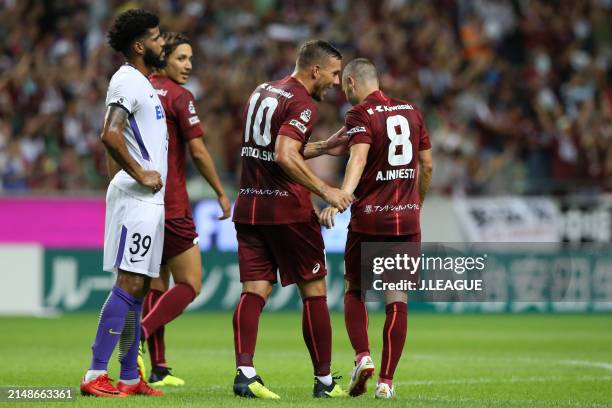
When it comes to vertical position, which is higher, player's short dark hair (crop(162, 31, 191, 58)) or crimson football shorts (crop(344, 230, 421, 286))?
player's short dark hair (crop(162, 31, 191, 58))

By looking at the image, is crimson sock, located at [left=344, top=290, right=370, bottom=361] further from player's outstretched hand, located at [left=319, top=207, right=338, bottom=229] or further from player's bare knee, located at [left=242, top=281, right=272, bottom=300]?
player's outstretched hand, located at [left=319, top=207, right=338, bottom=229]

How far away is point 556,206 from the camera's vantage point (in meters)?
18.6

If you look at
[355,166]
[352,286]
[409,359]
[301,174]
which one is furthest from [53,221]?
[301,174]

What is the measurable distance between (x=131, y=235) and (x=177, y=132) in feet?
5.68

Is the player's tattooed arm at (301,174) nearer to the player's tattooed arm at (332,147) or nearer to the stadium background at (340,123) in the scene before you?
the player's tattooed arm at (332,147)

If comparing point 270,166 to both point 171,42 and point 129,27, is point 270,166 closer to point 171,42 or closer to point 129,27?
point 129,27

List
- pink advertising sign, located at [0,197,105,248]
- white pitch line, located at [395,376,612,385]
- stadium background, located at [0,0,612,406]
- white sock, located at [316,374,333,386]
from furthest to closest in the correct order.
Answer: pink advertising sign, located at [0,197,105,248], stadium background, located at [0,0,612,406], white pitch line, located at [395,376,612,385], white sock, located at [316,374,333,386]

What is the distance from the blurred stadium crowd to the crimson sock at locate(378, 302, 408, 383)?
10.7 metres

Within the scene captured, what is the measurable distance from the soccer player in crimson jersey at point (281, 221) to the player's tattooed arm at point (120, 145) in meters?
0.79

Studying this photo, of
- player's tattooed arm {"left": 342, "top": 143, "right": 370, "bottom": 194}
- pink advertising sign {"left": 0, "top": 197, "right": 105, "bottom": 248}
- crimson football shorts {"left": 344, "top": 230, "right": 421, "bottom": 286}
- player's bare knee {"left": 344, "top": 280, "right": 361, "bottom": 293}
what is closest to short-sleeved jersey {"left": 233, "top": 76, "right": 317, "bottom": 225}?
player's tattooed arm {"left": 342, "top": 143, "right": 370, "bottom": 194}

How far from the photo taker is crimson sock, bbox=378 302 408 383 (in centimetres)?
789

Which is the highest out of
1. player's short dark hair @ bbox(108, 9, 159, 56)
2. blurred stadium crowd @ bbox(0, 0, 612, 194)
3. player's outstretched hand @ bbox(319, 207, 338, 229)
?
blurred stadium crowd @ bbox(0, 0, 612, 194)

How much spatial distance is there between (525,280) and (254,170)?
11.2m

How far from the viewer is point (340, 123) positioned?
2038 centimetres
